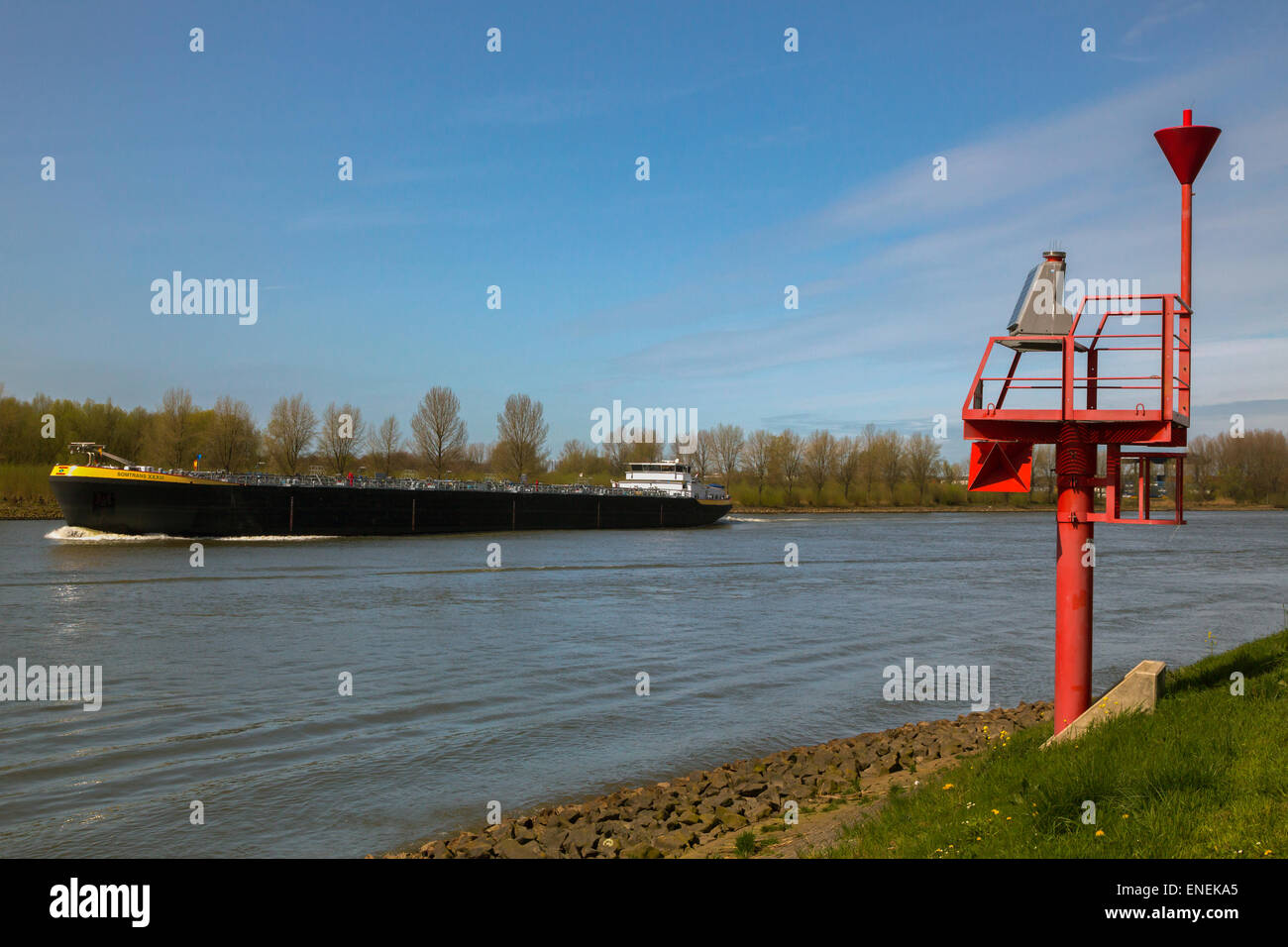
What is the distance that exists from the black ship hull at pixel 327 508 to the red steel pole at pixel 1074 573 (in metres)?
49.4

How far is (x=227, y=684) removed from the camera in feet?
52.5

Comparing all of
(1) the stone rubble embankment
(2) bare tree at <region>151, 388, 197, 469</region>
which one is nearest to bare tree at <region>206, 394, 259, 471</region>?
(2) bare tree at <region>151, 388, 197, 469</region>

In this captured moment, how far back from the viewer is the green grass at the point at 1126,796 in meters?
5.20

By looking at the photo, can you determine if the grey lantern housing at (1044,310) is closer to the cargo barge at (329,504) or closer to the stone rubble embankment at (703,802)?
the stone rubble embankment at (703,802)

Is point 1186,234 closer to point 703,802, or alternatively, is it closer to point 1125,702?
point 1125,702

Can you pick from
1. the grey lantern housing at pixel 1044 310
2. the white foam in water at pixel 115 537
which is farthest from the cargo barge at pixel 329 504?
the grey lantern housing at pixel 1044 310

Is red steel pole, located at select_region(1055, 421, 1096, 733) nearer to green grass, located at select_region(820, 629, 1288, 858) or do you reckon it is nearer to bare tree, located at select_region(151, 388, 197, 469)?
green grass, located at select_region(820, 629, 1288, 858)

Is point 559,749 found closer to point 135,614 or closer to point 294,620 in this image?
point 294,620

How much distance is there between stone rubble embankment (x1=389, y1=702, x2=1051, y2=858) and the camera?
7.96m

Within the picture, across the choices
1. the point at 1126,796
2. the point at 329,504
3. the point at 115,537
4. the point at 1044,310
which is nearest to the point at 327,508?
the point at 329,504

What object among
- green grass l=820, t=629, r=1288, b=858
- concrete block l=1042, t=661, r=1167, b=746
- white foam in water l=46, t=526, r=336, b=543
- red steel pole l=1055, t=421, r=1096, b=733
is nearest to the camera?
green grass l=820, t=629, r=1288, b=858

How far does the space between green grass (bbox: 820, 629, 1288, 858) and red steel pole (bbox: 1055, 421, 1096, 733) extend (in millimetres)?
626

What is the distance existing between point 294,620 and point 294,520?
1268 inches
